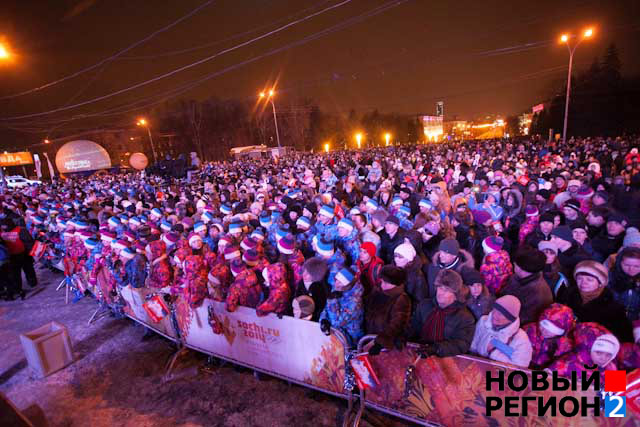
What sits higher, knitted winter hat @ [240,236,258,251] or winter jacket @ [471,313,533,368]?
knitted winter hat @ [240,236,258,251]

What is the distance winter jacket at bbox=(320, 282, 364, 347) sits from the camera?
10.9ft

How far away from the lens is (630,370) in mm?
2266

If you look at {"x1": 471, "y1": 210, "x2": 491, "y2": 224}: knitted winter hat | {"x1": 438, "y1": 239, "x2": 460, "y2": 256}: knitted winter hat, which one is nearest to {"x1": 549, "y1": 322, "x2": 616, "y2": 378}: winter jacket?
{"x1": 438, "y1": 239, "x2": 460, "y2": 256}: knitted winter hat

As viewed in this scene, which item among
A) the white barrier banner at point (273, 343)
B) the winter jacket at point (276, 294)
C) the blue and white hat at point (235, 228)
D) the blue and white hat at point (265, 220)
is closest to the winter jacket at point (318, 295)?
the white barrier banner at point (273, 343)

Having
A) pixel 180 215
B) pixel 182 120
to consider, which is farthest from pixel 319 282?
pixel 182 120

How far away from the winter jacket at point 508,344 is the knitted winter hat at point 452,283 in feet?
0.95

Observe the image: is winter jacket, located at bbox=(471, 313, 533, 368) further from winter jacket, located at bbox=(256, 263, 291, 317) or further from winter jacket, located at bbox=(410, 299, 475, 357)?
winter jacket, located at bbox=(256, 263, 291, 317)

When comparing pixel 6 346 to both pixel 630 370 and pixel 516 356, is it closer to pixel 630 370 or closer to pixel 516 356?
pixel 516 356

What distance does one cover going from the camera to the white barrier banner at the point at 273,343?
345cm

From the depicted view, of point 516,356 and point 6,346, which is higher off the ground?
point 516,356

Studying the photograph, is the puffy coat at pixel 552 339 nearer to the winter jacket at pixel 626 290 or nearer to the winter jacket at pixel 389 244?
the winter jacket at pixel 626 290

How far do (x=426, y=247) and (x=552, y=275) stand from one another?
1.73m

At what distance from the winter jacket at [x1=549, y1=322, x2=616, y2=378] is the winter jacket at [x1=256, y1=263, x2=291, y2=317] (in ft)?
8.64

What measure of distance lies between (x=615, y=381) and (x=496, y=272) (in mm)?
1525
